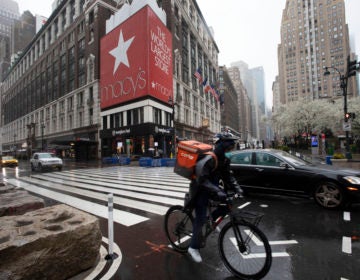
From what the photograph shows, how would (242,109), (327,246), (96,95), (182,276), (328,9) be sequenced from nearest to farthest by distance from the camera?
(182,276) → (327,246) → (96,95) → (328,9) → (242,109)

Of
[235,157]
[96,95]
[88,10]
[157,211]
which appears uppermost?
[88,10]

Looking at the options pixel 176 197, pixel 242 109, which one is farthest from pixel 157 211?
pixel 242 109

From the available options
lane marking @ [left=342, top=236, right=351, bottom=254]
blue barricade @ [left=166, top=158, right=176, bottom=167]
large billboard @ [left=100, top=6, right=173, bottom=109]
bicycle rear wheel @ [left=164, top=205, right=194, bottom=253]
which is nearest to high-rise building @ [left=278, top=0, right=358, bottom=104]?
large billboard @ [left=100, top=6, right=173, bottom=109]

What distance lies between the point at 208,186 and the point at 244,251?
1.04 meters

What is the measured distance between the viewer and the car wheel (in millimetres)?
5309

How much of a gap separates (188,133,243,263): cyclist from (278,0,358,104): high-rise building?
113m

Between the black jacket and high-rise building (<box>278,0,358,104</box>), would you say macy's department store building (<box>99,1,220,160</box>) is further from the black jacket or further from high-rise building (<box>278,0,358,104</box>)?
high-rise building (<box>278,0,358,104</box>)

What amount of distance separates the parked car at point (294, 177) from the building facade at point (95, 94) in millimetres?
19920

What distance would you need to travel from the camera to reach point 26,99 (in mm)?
70188

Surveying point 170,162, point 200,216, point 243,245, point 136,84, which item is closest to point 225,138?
point 200,216

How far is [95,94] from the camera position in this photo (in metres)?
39.6

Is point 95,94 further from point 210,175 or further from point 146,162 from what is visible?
point 210,175

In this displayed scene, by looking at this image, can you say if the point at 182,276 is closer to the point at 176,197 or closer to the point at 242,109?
the point at 176,197

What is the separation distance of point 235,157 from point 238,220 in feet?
15.8
